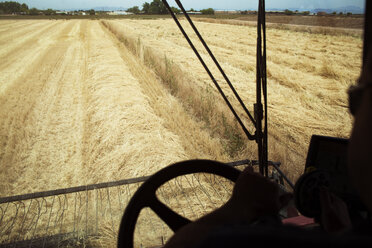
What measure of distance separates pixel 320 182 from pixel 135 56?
11.1m

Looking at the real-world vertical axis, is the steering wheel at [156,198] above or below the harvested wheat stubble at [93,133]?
above

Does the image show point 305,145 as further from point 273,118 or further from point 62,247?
point 62,247

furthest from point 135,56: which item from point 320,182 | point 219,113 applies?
point 320,182

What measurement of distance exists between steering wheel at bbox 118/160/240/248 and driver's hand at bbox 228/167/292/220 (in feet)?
0.89

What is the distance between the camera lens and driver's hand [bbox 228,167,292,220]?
0.81m

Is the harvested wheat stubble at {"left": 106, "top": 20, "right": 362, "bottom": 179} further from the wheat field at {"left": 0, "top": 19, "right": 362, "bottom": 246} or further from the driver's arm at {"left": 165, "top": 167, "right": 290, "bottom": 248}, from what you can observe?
the driver's arm at {"left": 165, "top": 167, "right": 290, "bottom": 248}

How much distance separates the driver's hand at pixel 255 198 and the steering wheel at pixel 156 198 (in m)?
0.27

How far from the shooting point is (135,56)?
1123 centimetres

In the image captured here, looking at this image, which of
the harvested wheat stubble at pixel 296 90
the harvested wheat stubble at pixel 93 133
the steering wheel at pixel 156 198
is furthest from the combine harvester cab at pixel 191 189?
the harvested wheat stubble at pixel 296 90

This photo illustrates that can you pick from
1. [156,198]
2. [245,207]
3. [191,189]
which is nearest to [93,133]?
[191,189]

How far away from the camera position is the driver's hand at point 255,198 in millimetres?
810

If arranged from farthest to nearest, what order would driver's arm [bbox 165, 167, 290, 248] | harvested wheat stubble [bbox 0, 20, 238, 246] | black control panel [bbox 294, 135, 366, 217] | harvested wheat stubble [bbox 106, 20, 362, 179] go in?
harvested wheat stubble [bbox 106, 20, 362, 179], harvested wheat stubble [bbox 0, 20, 238, 246], black control panel [bbox 294, 135, 366, 217], driver's arm [bbox 165, 167, 290, 248]

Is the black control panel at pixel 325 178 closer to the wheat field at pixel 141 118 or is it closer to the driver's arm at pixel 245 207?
the driver's arm at pixel 245 207

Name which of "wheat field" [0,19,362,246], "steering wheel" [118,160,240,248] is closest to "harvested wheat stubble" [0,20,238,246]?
"wheat field" [0,19,362,246]
